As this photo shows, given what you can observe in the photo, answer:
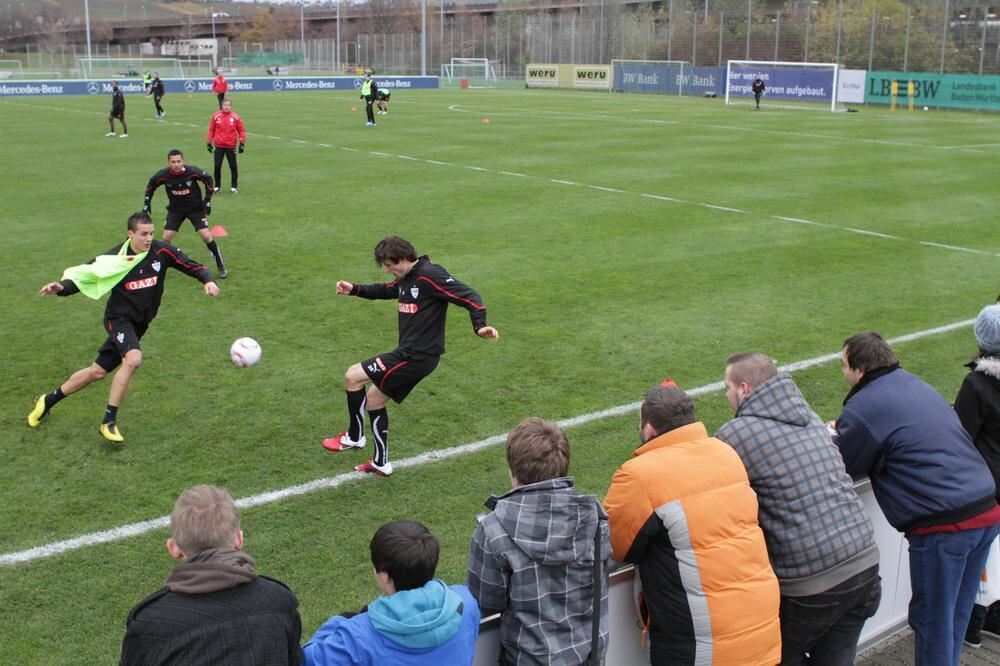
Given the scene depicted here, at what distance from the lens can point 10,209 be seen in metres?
18.7

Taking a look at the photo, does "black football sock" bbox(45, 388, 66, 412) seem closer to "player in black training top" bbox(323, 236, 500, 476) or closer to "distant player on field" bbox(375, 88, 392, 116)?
"player in black training top" bbox(323, 236, 500, 476)

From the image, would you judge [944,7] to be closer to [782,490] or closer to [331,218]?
[331,218]

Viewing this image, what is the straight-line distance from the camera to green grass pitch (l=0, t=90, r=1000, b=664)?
6.99 meters

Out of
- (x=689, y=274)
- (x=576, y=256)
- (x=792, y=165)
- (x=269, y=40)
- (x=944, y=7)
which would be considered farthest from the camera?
(x=269, y=40)

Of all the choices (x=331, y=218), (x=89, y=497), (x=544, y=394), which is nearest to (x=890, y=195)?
(x=331, y=218)

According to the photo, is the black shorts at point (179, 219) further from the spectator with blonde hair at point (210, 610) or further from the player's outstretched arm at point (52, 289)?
the spectator with blonde hair at point (210, 610)

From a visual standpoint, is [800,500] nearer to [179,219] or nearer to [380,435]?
[380,435]

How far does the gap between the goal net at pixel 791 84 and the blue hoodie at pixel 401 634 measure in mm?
48802

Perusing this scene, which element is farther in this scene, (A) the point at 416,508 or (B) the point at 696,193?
(B) the point at 696,193

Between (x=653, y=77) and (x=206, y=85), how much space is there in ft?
91.0

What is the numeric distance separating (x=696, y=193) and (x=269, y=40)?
447 ft

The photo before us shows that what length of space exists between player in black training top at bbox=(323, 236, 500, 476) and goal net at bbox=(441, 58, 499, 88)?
6282cm

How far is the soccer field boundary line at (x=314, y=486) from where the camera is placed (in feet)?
21.5

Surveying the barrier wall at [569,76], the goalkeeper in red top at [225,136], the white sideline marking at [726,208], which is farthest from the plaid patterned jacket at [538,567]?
the barrier wall at [569,76]
